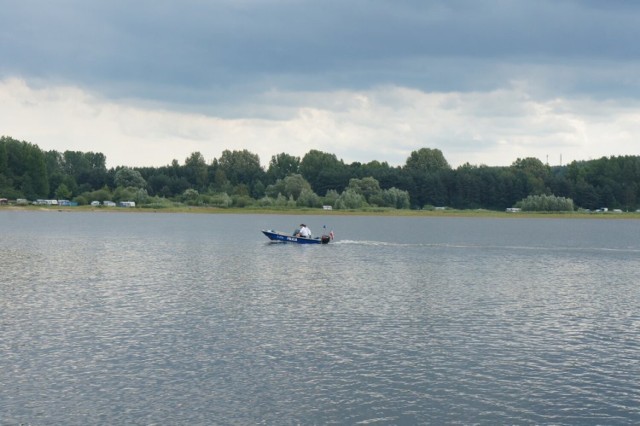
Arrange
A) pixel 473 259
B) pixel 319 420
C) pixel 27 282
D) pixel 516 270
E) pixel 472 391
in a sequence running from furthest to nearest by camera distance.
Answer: pixel 473 259 < pixel 516 270 < pixel 27 282 < pixel 472 391 < pixel 319 420

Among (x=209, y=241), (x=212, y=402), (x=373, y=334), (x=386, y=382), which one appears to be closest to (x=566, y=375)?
(x=386, y=382)

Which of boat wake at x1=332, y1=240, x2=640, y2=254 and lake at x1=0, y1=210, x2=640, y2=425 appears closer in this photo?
lake at x1=0, y1=210, x2=640, y2=425

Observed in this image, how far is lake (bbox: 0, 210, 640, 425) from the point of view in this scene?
29.9 m

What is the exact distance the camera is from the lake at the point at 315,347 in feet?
98.2

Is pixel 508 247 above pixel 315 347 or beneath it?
above

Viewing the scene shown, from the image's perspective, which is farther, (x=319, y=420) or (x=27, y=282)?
(x=27, y=282)

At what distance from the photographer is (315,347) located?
4059 cm

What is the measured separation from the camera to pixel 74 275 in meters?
74.9

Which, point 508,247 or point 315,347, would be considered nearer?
point 315,347

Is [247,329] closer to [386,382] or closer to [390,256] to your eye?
[386,382]

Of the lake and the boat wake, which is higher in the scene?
the boat wake

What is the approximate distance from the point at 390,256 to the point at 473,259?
41.0 feet

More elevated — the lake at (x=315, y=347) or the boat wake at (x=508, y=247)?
the boat wake at (x=508, y=247)

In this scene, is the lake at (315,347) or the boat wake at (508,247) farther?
the boat wake at (508,247)
